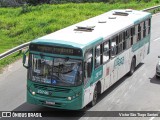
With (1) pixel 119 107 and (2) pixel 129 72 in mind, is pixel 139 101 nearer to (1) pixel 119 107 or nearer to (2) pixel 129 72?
(1) pixel 119 107

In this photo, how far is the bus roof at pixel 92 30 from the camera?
53.5 feet

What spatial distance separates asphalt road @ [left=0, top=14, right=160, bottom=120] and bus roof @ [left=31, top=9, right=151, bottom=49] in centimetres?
265

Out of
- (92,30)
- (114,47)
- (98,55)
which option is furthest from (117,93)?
(92,30)

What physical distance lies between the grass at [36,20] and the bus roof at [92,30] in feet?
20.9

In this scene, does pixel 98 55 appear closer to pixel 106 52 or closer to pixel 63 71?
pixel 106 52

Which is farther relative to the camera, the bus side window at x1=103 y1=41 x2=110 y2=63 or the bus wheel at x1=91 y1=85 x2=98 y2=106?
the bus side window at x1=103 y1=41 x2=110 y2=63

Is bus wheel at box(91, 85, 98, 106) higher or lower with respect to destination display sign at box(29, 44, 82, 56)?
lower

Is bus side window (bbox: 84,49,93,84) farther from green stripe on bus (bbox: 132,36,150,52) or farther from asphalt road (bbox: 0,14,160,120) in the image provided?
green stripe on bus (bbox: 132,36,150,52)

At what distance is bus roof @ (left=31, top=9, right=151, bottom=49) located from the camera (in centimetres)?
1631

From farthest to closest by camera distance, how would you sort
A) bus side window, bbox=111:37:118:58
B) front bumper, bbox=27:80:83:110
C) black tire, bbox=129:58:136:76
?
black tire, bbox=129:58:136:76, bus side window, bbox=111:37:118:58, front bumper, bbox=27:80:83:110

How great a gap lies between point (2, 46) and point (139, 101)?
43.5ft

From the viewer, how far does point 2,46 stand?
29000 millimetres

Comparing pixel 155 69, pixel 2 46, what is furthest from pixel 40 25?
pixel 155 69

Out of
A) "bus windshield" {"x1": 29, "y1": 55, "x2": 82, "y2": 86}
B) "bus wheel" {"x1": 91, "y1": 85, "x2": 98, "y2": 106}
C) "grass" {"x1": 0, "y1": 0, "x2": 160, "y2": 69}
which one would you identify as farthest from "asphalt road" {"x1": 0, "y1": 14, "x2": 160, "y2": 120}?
"grass" {"x1": 0, "y1": 0, "x2": 160, "y2": 69}
